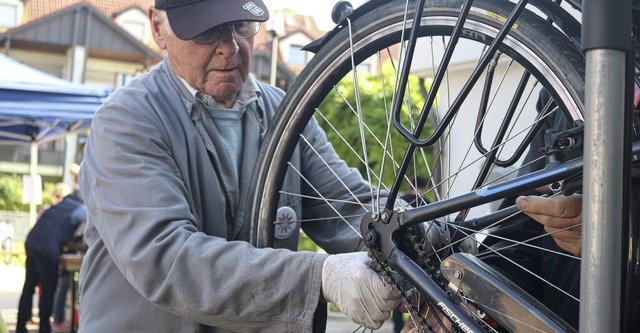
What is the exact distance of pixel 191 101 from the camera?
2.51 meters

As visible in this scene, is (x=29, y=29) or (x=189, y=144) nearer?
(x=189, y=144)

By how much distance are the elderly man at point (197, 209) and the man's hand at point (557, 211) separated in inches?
15.2

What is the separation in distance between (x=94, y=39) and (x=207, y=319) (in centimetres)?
3493

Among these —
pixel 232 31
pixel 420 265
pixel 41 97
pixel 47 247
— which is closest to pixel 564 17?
pixel 420 265

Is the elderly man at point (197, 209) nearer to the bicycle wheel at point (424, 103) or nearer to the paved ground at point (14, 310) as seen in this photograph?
the bicycle wheel at point (424, 103)

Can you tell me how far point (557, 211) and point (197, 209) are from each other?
1063 mm

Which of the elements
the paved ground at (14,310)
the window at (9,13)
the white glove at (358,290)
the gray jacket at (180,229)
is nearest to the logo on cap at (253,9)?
the gray jacket at (180,229)

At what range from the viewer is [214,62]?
8.26ft

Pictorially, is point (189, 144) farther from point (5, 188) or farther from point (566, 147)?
point (5, 188)

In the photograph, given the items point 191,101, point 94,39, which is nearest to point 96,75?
point 94,39

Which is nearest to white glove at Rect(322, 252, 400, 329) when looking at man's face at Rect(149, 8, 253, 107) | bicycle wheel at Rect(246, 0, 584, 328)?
bicycle wheel at Rect(246, 0, 584, 328)

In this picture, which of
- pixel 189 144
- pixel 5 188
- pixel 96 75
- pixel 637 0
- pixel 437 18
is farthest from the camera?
pixel 96 75

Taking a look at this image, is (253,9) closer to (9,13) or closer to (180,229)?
(180,229)

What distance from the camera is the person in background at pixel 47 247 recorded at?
810 centimetres
